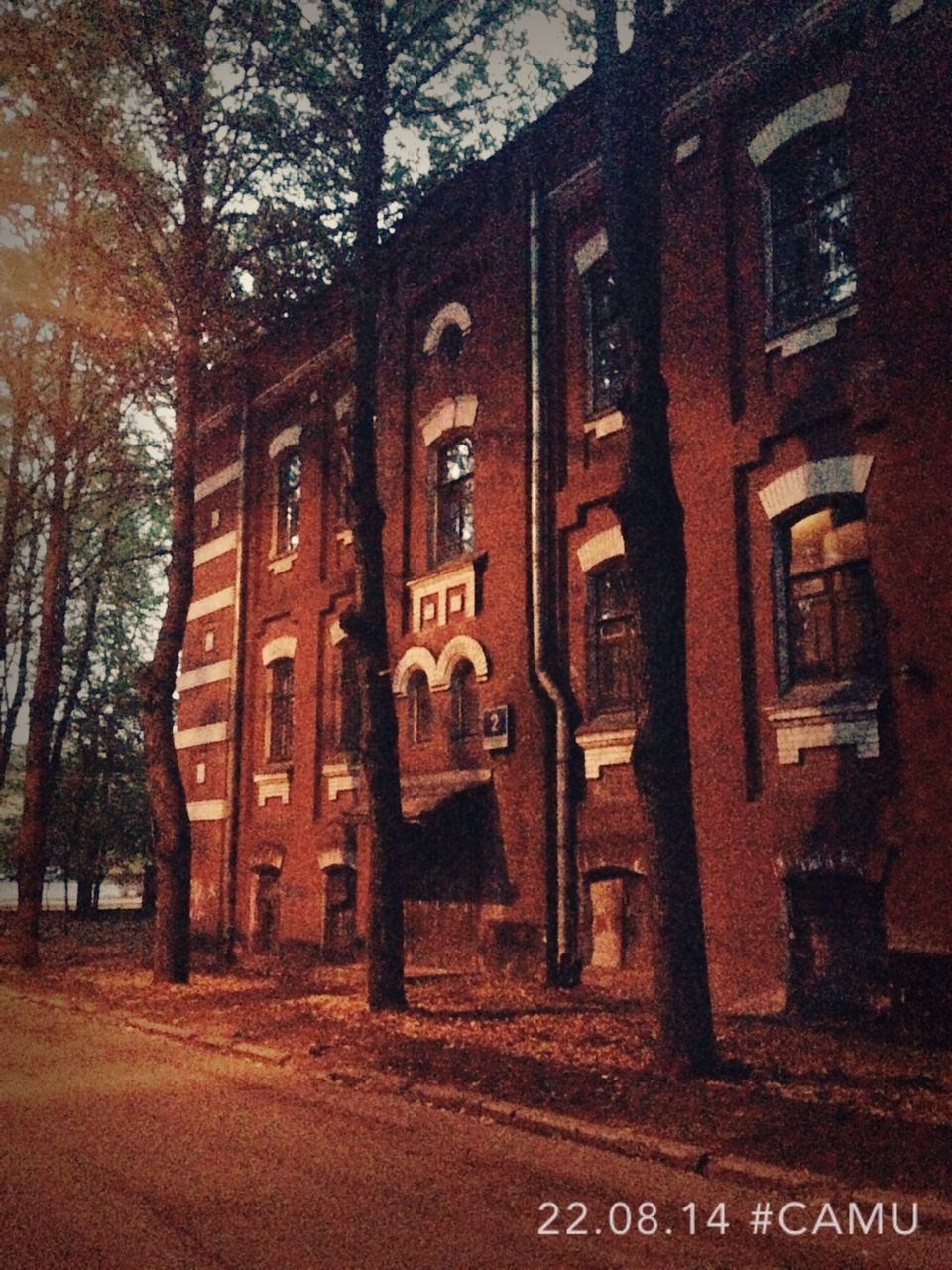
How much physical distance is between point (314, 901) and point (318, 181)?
10555 mm

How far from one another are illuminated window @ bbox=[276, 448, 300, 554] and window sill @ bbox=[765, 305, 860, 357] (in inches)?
401

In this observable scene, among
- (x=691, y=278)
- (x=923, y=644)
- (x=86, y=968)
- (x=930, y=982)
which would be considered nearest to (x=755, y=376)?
(x=691, y=278)

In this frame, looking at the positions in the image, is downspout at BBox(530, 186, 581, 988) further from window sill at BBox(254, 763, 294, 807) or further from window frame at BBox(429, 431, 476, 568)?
window sill at BBox(254, 763, 294, 807)

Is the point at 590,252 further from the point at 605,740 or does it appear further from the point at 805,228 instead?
the point at 605,740

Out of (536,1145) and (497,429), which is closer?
(536,1145)

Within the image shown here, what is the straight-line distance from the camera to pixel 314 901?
16.9 m

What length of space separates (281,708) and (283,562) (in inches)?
103

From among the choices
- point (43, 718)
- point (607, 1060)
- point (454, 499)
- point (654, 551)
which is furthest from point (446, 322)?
point (607, 1060)

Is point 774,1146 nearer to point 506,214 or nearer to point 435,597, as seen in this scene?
point 435,597

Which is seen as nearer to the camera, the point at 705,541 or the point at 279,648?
the point at 705,541

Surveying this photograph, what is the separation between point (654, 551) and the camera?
812 cm

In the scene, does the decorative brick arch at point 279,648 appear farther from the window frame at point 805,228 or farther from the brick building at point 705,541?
the window frame at point 805,228

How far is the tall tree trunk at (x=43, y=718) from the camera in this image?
58.6ft

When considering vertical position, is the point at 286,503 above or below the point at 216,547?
above
